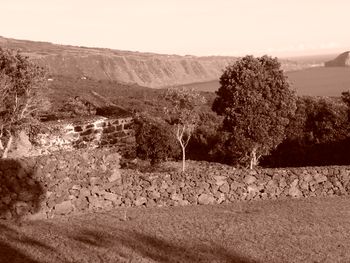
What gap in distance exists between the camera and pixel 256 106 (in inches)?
1660

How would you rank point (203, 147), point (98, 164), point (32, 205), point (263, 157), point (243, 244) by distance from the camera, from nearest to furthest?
point (243, 244), point (32, 205), point (98, 164), point (263, 157), point (203, 147)

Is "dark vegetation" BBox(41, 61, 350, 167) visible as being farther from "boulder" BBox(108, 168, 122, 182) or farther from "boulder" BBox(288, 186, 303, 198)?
"boulder" BBox(108, 168, 122, 182)

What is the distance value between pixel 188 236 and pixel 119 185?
4.32 metres

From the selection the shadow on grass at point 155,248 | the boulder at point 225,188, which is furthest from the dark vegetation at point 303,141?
the shadow on grass at point 155,248

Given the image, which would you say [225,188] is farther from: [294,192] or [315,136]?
[315,136]

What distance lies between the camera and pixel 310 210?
52.6ft

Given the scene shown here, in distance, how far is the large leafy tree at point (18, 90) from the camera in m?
25.1

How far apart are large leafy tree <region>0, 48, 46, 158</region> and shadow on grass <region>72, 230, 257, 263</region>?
43.3ft

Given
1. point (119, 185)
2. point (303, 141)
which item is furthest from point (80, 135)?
point (303, 141)

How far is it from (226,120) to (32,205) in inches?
1199

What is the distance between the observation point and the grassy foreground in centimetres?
1074

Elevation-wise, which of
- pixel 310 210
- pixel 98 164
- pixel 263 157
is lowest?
pixel 263 157

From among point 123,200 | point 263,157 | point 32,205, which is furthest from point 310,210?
point 263,157

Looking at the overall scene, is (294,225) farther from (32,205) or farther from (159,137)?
(159,137)
